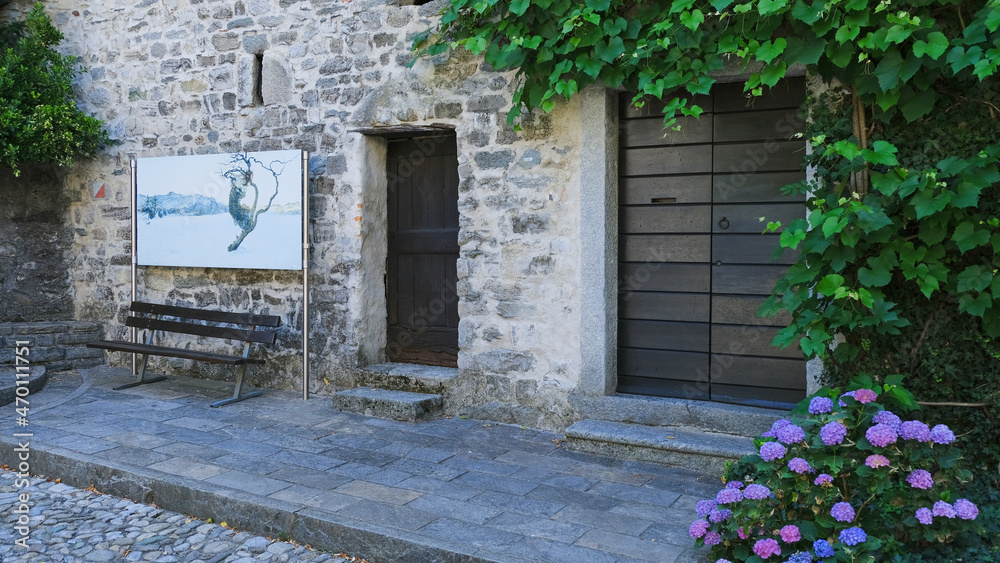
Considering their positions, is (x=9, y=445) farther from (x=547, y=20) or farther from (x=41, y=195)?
(x=547, y=20)

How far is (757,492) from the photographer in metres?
2.86

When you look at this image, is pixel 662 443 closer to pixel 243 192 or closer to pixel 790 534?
pixel 790 534

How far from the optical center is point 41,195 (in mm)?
7191

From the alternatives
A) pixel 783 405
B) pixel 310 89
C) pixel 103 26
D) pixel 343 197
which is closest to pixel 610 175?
pixel 783 405

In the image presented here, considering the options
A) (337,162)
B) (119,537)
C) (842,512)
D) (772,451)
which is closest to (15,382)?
(337,162)

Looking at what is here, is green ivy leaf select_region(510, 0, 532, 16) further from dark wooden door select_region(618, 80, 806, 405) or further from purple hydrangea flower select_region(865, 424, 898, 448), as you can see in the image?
purple hydrangea flower select_region(865, 424, 898, 448)

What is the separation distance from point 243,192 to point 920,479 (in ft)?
15.8

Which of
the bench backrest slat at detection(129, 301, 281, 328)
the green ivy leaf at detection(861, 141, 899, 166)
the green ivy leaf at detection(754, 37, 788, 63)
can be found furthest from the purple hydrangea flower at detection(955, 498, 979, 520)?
the bench backrest slat at detection(129, 301, 281, 328)

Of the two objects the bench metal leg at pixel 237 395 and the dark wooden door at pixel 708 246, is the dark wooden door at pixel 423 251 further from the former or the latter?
the dark wooden door at pixel 708 246

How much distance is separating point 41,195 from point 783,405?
6358 millimetres

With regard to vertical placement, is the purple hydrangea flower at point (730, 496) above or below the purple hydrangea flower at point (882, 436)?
below

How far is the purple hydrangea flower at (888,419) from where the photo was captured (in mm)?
2829

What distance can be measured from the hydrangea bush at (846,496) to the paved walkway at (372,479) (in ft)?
1.02

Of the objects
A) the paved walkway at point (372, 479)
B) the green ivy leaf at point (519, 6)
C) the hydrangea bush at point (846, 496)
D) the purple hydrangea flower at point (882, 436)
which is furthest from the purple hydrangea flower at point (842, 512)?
the green ivy leaf at point (519, 6)
